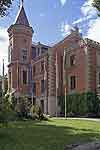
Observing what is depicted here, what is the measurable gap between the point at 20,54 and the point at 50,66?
9.69 m

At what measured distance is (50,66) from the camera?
59.0m

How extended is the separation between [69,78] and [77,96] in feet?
15.2

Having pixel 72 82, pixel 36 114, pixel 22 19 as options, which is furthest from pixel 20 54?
pixel 36 114

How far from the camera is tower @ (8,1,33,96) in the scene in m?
65.1

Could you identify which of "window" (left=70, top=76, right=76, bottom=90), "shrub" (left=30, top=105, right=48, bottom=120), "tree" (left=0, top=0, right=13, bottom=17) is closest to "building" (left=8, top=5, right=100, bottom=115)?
"window" (left=70, top=76, right=76, bottom=90)

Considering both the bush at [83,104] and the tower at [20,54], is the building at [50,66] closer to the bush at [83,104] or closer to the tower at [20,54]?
the tower at [20,54]

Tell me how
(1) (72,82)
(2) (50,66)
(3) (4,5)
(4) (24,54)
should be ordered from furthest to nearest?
1. (4) (24,54)
2. (2) (50,66)
3. (1) (72,82)
4. (3) (4,5)

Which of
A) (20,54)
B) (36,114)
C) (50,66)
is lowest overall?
(36,114)

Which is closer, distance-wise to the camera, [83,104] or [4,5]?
[4,5]

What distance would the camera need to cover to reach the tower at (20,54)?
65.1 m

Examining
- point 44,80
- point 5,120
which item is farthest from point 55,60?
point 5,120

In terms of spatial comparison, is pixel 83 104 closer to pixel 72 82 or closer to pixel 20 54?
pixel 72 82

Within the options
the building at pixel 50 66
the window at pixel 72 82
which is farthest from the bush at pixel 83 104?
the window at pixel 72 82

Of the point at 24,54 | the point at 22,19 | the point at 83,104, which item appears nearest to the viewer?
the point at 83,104
